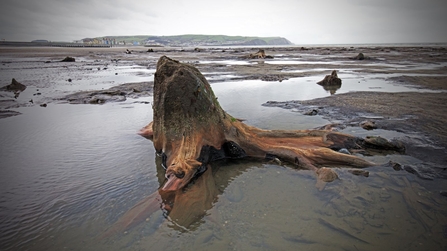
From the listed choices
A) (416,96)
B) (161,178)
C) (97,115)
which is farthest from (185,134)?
(416,96)

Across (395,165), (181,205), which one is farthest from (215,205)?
(395,165)

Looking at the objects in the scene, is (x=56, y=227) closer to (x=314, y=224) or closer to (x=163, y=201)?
(x=163, y=201)

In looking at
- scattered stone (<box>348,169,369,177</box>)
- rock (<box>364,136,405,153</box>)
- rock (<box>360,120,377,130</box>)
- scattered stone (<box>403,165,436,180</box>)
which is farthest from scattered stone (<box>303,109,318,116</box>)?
scattered stone (<box>348,169,369,177</box>)

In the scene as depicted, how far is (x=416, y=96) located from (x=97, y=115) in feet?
48.4

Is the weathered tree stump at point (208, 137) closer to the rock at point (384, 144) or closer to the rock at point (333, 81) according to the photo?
the rock at point (384, 144)

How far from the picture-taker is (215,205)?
4.18 metres

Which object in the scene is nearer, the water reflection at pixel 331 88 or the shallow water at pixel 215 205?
the shallow water at pixel 215 205

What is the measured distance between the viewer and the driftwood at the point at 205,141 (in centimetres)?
480

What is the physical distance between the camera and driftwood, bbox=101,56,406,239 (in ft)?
15.8

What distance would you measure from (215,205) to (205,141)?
70.0 inches

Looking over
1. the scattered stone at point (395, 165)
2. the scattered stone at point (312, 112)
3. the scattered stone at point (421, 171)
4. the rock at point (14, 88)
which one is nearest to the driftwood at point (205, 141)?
the scattered stone at point (395, 165)

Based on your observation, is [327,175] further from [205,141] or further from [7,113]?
[7,113]

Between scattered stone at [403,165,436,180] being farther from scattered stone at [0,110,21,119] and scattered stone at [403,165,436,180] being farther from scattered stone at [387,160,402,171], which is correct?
scattered stone at [0,110,21,119]

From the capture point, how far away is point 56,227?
11.9ft
